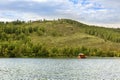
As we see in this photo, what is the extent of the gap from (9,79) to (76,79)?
57.4 ft

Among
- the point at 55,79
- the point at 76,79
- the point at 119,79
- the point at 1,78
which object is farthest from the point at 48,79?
the point at 119,79

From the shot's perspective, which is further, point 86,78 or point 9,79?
point 86,78

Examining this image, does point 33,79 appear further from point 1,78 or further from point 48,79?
point 1,78

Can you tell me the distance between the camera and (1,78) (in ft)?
252

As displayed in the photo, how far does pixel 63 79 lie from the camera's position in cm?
7656

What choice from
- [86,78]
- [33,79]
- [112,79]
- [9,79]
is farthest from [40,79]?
[112,79]

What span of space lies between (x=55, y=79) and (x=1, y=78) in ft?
46.6

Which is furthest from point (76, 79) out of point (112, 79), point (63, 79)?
point (112, 79)

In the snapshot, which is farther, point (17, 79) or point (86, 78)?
point (86, 78)

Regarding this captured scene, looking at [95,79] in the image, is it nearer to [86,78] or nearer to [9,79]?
[86,78]

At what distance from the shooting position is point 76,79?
7762cm

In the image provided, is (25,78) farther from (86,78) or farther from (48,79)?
(86,78)

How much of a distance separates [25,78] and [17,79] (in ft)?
9.72

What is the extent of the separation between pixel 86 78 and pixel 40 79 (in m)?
13.0
